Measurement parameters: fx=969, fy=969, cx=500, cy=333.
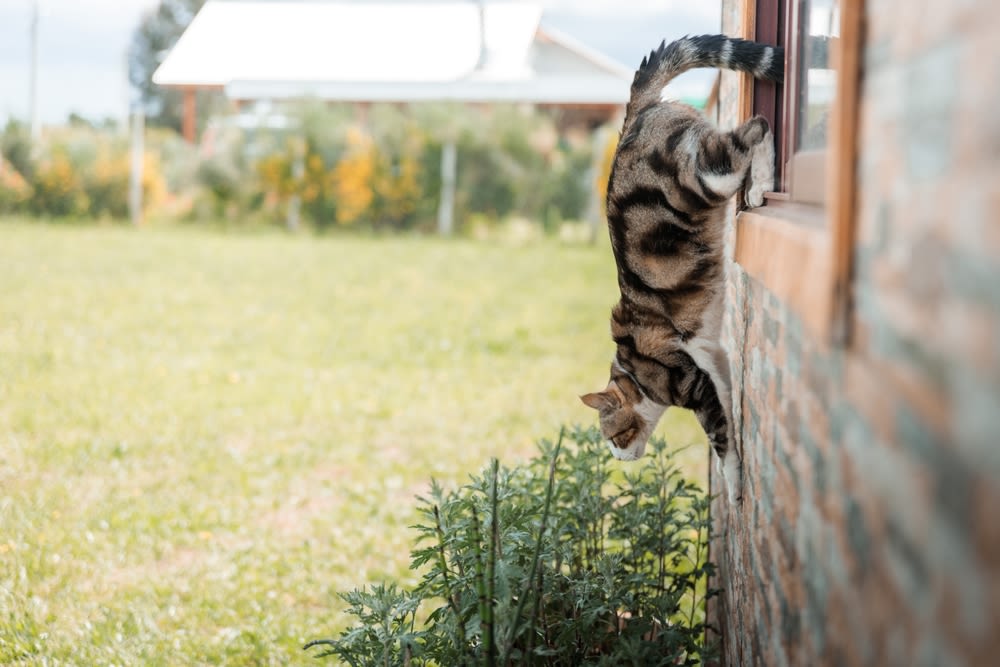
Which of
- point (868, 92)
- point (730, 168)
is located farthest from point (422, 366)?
point (868, 92)

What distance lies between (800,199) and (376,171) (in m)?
15.9

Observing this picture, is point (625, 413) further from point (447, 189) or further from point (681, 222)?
point (447, 189)

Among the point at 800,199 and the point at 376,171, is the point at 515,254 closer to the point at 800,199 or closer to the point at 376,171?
the point at 376,171

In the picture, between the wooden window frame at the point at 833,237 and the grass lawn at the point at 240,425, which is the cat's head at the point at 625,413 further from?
the wooden window frame at the point at 833,237

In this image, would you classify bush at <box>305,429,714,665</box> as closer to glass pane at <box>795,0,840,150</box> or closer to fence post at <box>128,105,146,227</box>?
glass pane at <box>795,0,840,150</box>

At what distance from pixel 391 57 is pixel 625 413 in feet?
75.1

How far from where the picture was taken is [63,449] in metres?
6.04

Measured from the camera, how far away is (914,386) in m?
1.10

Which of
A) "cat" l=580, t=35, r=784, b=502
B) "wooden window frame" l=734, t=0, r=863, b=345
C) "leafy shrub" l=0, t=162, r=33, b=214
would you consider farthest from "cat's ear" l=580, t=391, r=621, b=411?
"leafy shrub" l=0, t=162, r=33, b=214

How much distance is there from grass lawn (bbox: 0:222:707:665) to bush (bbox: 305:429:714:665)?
3.91 feet

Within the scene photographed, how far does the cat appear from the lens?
2.99 meters

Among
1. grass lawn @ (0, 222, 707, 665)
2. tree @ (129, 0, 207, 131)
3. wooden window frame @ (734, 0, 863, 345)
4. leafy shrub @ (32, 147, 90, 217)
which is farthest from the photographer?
tree @ (129, 0, 207, 131)

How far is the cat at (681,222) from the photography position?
9.82 ft

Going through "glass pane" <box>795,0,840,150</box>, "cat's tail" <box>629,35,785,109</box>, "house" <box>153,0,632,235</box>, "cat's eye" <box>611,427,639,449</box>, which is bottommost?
"cat's eye" <box>611,427,639,449</box>
